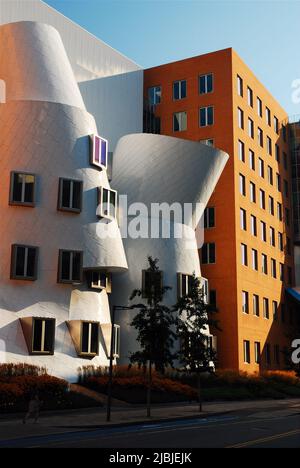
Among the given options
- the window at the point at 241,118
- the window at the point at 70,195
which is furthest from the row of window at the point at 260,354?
the window at the point at 70,195

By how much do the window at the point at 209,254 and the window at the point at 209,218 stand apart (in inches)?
71.3

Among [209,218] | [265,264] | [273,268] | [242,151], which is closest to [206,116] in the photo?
[242,151]

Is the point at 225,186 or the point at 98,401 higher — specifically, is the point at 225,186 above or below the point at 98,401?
above

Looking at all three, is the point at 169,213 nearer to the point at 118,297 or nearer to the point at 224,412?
the point at 118,297

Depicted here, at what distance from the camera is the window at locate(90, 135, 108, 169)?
37.9 m

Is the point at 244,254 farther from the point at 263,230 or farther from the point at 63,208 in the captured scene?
the point at 63,208

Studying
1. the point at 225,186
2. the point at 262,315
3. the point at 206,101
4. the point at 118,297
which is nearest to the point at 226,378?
the point at 118,297

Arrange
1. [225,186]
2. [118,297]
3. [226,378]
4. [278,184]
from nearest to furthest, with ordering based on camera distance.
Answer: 1. [118,297]
2. [226,378]
3. [225,186]
4. [278,184]

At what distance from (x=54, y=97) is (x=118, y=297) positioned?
14.0 m

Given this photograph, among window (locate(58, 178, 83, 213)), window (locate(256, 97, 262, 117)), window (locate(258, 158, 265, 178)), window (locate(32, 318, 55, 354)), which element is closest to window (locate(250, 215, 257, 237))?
window (locate(258, 158, 265, 178))

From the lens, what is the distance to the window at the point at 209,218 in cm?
5466

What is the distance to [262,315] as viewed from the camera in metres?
57.6

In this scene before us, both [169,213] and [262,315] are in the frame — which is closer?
[169,213]

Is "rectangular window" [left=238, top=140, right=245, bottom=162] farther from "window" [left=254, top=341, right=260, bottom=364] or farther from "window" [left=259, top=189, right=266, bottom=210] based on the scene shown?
"window" [left=254, top=341, right=260, bottom=364]
